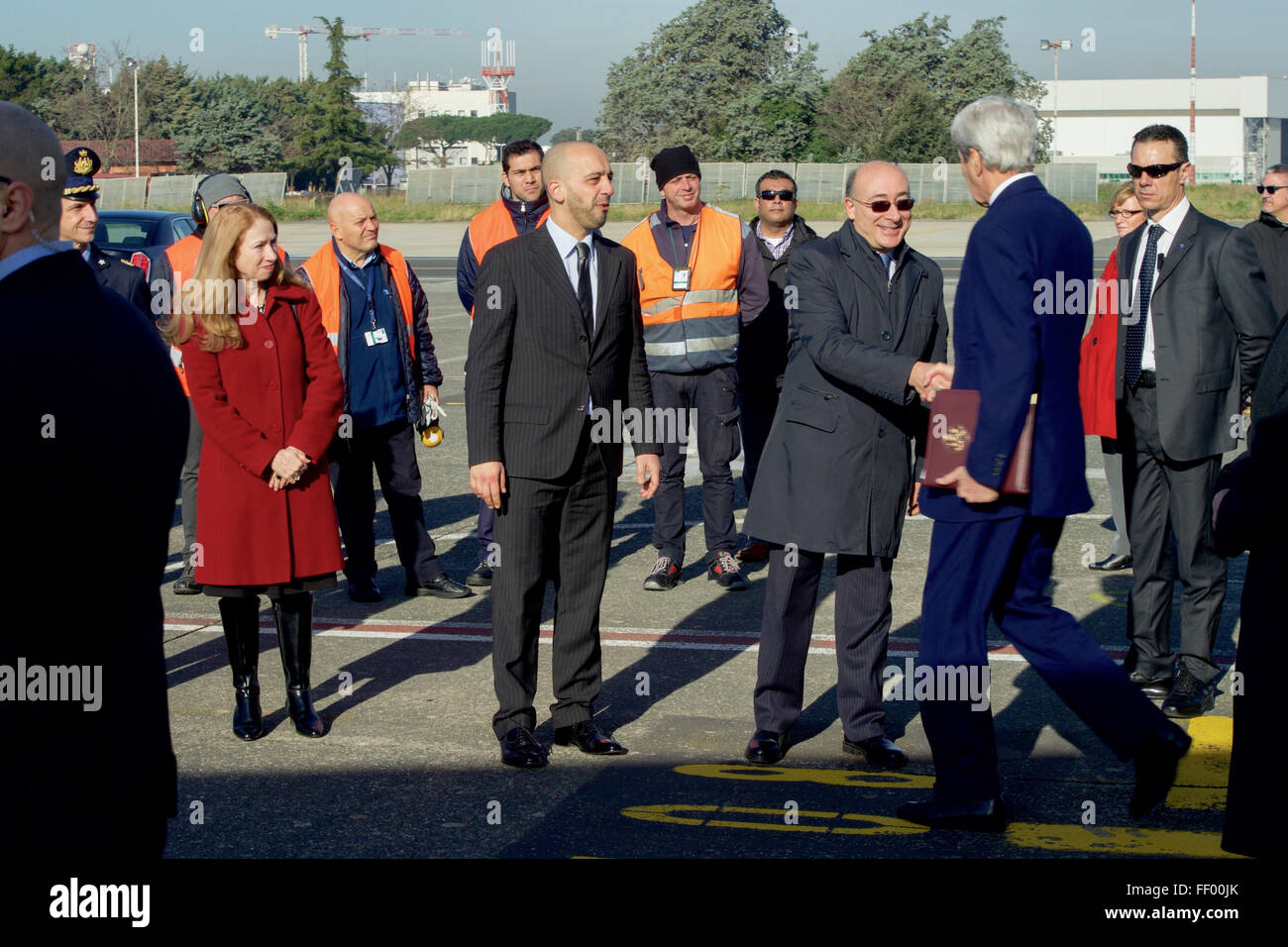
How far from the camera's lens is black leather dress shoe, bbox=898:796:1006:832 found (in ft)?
14.3

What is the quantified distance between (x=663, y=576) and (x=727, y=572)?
0.36 meters

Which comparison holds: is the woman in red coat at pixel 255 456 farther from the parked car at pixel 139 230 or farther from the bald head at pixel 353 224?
the parked car at pixel 139 230

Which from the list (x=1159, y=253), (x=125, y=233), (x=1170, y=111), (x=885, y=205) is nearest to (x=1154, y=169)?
(x=1159, y=253)

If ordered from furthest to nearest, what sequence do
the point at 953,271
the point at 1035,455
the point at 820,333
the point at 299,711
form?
the point at 953,271
the point at 299,711
the point at 820,333
the point at 1035,455

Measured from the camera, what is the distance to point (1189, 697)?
5641 mm

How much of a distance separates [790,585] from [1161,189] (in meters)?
2.30

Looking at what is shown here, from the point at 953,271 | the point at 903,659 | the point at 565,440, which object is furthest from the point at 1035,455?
the point at 953,271

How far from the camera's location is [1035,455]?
14.1ft

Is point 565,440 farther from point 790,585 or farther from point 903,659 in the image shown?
point 903,659

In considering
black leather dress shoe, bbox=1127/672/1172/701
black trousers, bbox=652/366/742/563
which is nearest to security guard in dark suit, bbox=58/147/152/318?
black trousers, bbox=652/366/742/563

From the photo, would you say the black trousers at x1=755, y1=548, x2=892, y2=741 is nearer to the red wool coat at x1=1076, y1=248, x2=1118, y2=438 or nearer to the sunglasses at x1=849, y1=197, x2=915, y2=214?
the sunglasses at x1=849, y1=197, x2=915, y2=214

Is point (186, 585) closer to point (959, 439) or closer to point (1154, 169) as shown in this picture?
point (959, 439)

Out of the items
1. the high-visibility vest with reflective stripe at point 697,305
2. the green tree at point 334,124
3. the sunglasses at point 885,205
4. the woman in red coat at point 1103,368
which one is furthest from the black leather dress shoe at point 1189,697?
the green tree at point 334,124
